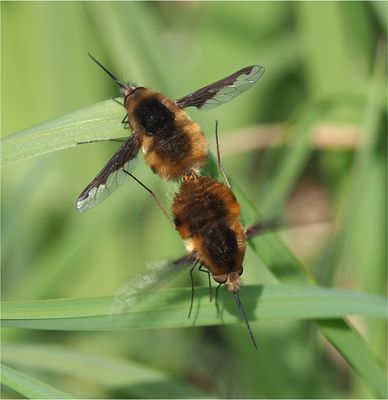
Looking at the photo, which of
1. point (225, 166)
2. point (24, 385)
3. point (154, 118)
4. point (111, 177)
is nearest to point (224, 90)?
point (154, 118)

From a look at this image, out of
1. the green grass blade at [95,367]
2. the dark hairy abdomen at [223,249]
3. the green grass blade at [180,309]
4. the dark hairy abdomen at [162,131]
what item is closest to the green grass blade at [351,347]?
the green grass blade at [180,309]

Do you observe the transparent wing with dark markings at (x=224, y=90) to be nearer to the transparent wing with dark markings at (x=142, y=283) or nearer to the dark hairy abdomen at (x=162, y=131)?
the dark hairy abdomen at (x=162, y=131)

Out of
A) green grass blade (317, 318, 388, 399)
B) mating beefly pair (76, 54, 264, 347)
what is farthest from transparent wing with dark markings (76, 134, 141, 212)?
green grass blade (317, 318, 388, 399)

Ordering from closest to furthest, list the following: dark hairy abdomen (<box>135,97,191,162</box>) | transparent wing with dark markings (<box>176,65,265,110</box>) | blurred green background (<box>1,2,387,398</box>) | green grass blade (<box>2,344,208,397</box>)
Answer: dark hairy abdomen (<box>135,97,191,162</box>) < transparent wing with dark markings (<box>176,65,265,110</box>) < green grass blade (<box>2,344,208,397</box>) < blurred green background (<box>1,2,387,398</box>)

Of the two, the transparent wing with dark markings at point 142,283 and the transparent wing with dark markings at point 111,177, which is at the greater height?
the transparent wing with dark markings at point 111,177

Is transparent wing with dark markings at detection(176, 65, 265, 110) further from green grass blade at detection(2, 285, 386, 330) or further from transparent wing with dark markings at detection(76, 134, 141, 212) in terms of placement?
green grass blade at detection(2, 285, 386, 330)

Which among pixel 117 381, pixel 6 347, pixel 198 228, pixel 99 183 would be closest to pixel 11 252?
pixel 6 347
